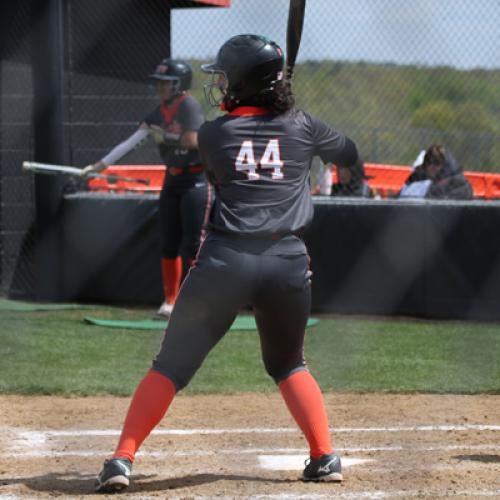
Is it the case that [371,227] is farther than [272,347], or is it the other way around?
[371,227]

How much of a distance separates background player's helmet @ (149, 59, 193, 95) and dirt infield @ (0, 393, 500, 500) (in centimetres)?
284

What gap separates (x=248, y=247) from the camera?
11.8ft

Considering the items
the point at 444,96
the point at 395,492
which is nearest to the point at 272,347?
the point at 395,492

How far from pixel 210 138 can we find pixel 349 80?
10.6 m

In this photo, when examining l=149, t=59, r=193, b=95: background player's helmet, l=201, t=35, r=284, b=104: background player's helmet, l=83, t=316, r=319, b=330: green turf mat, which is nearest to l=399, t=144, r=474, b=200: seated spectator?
l=83, t=316, r=319, b=330: green turf mat

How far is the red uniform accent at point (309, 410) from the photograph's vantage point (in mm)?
3738

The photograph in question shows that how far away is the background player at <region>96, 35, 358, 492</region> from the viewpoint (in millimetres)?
3586

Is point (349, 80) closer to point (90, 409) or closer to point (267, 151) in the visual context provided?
point (90, 409)

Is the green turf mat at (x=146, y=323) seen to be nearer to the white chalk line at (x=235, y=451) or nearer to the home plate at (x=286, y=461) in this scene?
the white chalk line at (x=235, y=451)

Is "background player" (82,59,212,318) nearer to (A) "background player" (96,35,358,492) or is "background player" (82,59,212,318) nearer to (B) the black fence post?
(B) the black fence post

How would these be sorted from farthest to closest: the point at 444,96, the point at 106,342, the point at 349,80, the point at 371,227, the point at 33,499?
the point at 444,96 → the point at 349,80 → the point at 371,227 → the point at 106,342 → the point at 33,499

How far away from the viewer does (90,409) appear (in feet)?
17.0

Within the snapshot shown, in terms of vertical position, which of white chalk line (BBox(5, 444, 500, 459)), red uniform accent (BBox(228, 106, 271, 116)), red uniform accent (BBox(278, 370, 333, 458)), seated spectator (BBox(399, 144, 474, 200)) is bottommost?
seated spectator (BBox(399, 144, 474, 200))

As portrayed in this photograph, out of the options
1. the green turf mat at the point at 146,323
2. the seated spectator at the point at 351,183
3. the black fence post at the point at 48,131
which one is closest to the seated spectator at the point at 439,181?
the seated spectator at the point at 351,183
